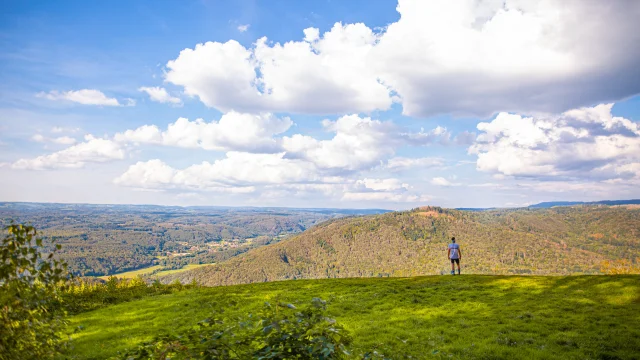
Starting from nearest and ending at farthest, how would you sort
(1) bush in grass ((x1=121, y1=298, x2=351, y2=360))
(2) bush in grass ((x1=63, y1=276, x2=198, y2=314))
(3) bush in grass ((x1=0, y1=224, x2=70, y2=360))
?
(1) bush in grass ((x1=121, y1=298, x2=351, y2=360)), (3) bush in grass ((x1=0, y1=224, x2=70, y2=360)), (2) bush in grass ((x1=63, y1=276, x2=198, y2=314))

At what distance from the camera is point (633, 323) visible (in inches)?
534

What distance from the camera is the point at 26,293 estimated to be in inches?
183

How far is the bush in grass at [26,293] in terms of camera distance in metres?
4.38

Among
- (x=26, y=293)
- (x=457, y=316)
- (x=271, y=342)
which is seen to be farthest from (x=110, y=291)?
(x=271, y=342)

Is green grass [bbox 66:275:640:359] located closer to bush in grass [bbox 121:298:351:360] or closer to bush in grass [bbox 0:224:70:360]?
bush in grass [bbox 121:298:351:360]

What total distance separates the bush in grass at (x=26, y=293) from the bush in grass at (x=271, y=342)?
1379mm

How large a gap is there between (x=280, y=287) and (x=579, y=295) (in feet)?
71.3

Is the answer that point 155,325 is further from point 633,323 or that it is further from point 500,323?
point 633,323

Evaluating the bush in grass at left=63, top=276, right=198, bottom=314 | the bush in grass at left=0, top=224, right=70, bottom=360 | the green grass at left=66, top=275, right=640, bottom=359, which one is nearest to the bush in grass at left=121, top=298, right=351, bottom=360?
the bush in grass at left=0, top=224, right=70, bottom=360

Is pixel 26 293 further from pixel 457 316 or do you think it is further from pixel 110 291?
pixel 110 291

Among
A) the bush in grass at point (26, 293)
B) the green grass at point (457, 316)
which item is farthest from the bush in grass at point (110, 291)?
the bush in grass at point (26, 293)

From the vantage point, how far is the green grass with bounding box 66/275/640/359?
1223cm

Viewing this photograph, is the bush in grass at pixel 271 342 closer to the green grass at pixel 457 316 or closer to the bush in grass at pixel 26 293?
the bush in grass at pixel 26 293

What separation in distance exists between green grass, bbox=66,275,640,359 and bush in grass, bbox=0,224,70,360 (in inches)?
277
